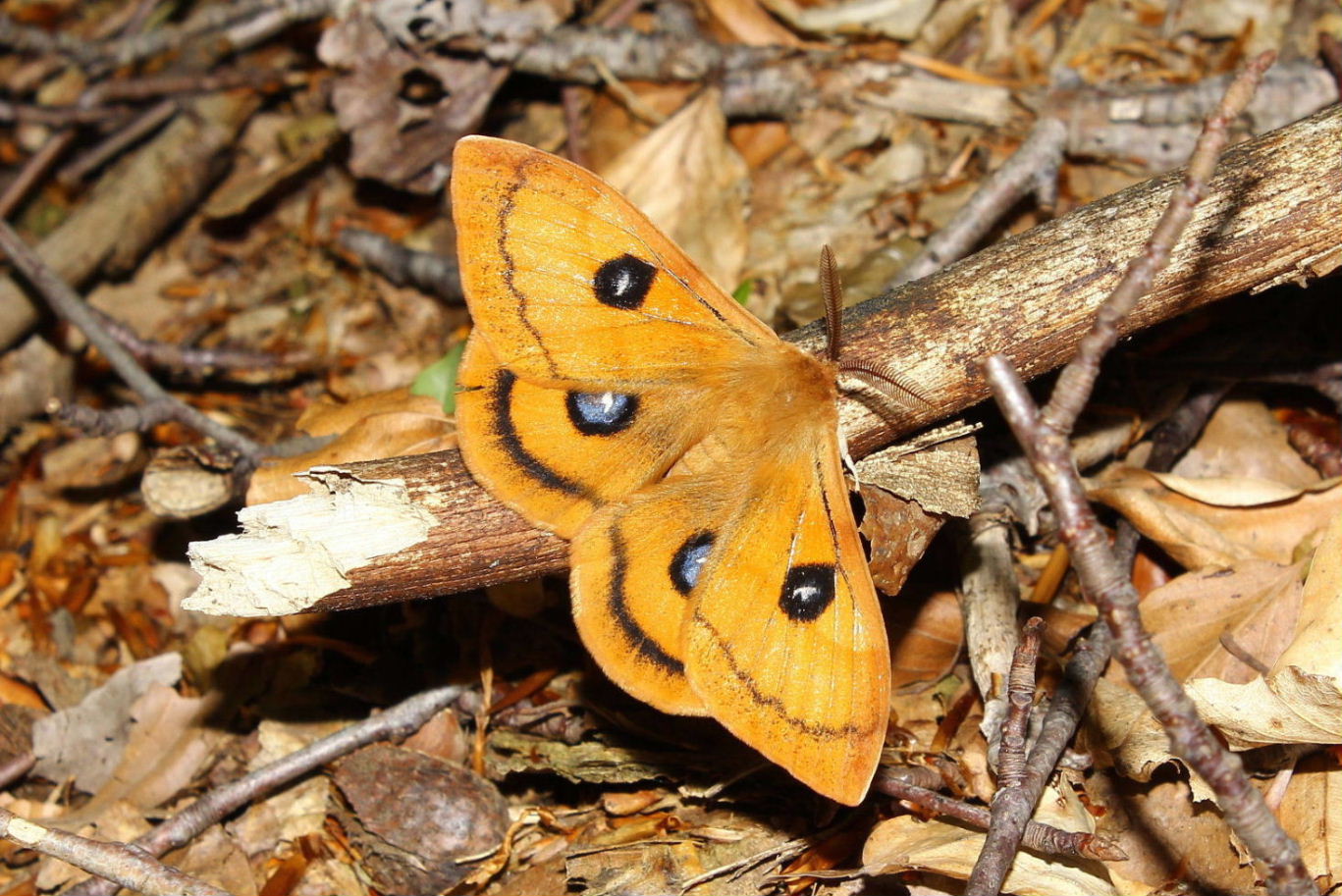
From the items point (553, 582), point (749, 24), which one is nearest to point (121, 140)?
point (749, 24)

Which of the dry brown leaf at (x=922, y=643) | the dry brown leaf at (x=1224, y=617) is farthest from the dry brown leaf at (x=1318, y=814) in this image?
the dry brown leaf at (x=922, y=643)

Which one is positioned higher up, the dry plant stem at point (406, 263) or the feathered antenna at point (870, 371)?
the feathered antenna at point (870, 371)

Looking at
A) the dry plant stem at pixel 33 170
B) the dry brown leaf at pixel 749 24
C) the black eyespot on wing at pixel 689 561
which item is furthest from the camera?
the dry plant stem at pixel 33 170

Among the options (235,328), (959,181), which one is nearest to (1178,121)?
(959,181)

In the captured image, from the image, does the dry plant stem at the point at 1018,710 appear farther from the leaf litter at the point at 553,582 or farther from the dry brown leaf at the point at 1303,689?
the dry brown leaf at the point at 1303,689

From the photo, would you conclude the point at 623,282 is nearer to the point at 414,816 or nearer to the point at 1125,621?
the point at 1125,621

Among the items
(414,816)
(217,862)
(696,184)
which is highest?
(696,184)
